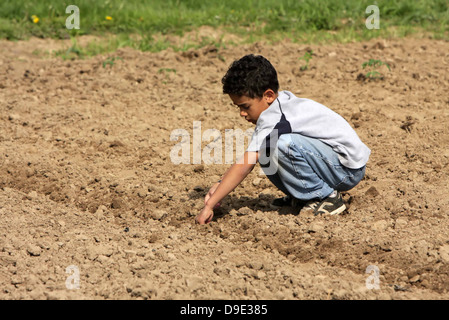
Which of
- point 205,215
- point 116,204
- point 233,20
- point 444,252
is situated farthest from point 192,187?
point 233,20

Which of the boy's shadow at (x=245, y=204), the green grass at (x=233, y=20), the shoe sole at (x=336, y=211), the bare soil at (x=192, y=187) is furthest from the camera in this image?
the green grass at (x=233, y=20)

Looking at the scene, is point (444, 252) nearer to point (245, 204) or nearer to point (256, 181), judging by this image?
point (245, 204)

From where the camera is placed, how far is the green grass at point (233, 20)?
6.81 m

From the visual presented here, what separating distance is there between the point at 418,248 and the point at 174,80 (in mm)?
3183

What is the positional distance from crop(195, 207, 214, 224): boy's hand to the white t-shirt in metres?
0.47

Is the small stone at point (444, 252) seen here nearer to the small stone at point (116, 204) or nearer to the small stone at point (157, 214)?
the small stone at point (157, 214)

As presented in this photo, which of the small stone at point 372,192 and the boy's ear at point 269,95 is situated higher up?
the boy's ear at point 269,95

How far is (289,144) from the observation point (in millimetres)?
3477

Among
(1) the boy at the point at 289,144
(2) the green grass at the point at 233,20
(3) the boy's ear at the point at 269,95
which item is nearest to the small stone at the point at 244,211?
(1) the boy at the point at 289,144

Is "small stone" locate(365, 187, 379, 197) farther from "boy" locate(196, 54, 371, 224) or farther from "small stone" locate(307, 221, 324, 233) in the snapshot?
"small stone" locate(307, 221, 324, 233)

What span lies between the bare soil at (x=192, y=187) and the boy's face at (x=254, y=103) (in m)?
0.63

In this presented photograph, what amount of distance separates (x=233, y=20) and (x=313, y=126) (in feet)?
13.0

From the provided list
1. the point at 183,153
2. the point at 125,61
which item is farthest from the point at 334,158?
the point at 125,61

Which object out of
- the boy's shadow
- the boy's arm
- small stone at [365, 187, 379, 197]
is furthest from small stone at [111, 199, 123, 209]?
small stone at [365, 187, 379, 197]
